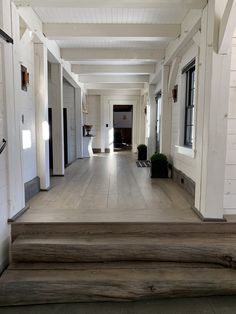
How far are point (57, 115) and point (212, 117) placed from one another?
11.3 feet

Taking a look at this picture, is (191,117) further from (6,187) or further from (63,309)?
(63,309)

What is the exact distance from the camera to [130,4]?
106 inches

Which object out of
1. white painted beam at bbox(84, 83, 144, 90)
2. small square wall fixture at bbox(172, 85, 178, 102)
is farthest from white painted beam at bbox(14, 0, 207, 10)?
white painted beam at bbox(84, 83, 144, 90)

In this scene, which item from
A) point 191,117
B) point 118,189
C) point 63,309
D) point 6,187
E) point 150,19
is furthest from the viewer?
point 191,117

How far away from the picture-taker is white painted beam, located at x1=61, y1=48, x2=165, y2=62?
499 cm

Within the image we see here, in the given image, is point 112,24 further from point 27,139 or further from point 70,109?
point 70,109

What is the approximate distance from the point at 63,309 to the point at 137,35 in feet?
12.0

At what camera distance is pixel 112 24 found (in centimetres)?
378

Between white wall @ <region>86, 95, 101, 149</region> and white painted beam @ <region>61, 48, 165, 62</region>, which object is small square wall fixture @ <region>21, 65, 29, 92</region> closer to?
white painted beam @ <region>61, 48, 165, 62</region>

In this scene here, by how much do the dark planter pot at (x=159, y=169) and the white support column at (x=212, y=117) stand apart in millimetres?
2297

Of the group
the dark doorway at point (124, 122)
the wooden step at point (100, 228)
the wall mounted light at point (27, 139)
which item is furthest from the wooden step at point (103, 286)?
the dark doorway at point (124, 122)

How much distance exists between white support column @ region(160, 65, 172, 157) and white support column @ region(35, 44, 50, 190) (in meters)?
2.49

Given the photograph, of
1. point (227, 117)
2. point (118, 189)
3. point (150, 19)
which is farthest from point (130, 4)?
point (118, 189)

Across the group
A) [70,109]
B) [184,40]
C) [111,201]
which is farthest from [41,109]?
[70,109]
